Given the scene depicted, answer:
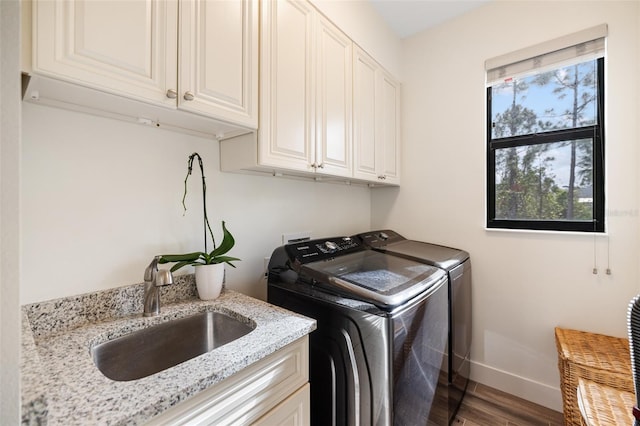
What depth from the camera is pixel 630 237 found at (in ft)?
5.22

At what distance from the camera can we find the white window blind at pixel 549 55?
1.71 meters

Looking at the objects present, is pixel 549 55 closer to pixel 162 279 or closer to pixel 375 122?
pixel 375 122

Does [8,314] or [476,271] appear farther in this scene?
[476,271]

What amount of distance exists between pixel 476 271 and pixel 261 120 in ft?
6.37

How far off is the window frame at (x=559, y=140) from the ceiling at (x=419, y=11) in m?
0.66

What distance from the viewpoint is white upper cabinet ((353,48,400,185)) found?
6.10 ft

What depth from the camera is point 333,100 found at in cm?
164

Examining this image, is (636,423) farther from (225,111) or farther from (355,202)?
(355,202)

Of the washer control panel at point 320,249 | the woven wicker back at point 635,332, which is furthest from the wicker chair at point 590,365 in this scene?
the washer control panel at point 320,249

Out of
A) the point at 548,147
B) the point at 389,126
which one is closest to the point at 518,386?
the point at 548,147

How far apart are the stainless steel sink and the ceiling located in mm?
2392

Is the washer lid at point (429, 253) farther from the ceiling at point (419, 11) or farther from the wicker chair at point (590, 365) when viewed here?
the ceiling at point (419, 11)

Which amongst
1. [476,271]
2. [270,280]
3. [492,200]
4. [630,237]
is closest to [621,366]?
[630,237]

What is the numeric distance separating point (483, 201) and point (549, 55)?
1064 mm
